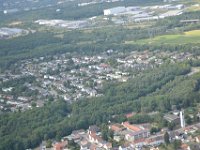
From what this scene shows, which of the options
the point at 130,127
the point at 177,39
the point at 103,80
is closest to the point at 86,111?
the point at 130,127

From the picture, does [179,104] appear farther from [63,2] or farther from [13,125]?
[63,2]

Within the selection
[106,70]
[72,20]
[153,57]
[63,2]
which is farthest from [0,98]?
[63,2]

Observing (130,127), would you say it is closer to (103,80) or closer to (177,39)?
(103,80)

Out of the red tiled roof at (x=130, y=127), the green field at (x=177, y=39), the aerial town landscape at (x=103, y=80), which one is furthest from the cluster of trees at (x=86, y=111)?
the green field at (x=177, y=39)

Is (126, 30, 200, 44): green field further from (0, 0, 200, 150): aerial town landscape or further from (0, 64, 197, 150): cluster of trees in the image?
(0, 64, 197, 150): cluster of trees

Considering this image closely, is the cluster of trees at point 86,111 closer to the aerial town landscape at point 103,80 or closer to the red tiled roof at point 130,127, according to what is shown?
the aerial town landscape at point 103,80

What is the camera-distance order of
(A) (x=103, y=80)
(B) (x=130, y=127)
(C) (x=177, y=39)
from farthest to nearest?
(C) (x=177, y=39) → (A) (x=103, y=80) → (B) (x=130, y=127)

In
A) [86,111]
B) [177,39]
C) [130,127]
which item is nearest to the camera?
[130,127]
